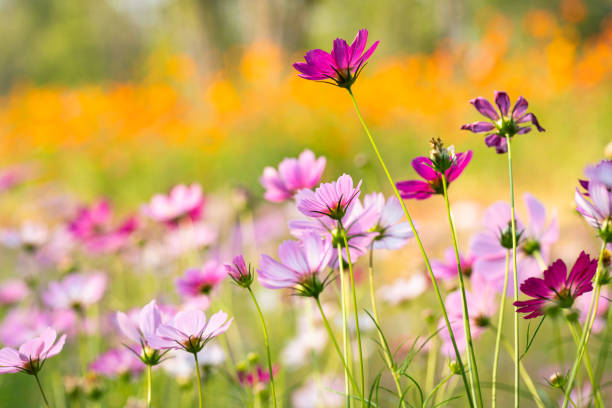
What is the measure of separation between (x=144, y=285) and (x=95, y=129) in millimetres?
3254

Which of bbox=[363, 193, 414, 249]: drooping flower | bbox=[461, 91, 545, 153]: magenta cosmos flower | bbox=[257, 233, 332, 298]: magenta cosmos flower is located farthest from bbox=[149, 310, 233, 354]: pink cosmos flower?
bbox=[461, 91, 545, 153]: magenta cosmos flower

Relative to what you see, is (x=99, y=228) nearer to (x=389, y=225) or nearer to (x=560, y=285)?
(x=389, y=225)

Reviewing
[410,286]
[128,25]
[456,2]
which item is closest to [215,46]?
[456,2]

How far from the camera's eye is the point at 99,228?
55.1 inches

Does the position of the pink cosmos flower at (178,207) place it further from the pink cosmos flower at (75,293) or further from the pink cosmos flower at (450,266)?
the pink cosmos flower at (450,266)

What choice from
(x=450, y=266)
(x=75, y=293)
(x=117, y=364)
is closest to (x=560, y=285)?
(x=450, y=266)

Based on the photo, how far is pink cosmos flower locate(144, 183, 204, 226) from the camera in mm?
1132

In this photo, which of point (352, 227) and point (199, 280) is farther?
point (199, 280)

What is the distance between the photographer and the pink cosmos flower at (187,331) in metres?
0.53

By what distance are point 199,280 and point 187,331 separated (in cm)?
29

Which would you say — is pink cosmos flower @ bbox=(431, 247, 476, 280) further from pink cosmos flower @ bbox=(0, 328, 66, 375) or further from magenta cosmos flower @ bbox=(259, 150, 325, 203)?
pink cosmos flower @ bbox=(0, 328, 66, 375)

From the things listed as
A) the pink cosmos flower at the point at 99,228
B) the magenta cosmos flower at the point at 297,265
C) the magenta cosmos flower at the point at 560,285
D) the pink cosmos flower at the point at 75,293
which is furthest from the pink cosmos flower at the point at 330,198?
the pink cosmos flower at the point at 99,228

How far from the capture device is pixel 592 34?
38.0ft

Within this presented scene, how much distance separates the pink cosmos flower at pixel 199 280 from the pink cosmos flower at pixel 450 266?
0.29 metres
